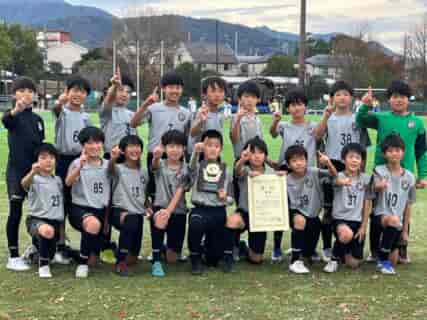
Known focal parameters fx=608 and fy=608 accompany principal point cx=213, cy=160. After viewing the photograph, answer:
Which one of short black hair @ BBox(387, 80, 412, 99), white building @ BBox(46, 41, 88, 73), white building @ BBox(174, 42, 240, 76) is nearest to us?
short black hair @ BBox(387, 80, 412, 99)

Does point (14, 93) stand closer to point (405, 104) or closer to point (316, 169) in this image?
point (316, 169)

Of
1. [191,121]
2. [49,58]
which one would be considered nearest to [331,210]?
[191,121]

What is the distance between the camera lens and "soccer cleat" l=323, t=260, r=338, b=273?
5742 mm

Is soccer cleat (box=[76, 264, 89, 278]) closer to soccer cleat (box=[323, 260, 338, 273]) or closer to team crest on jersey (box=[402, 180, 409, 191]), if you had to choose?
soccer cleat (box=[323, 260, 338, 273])

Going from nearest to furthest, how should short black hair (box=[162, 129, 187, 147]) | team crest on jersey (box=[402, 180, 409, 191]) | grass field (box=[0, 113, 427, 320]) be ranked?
grass field (box=[0, 113, 427, 320]) → short black hair (box=[162, 129, 187, 147]) → team crest on jersey (box=[402, 180, 409, 191])

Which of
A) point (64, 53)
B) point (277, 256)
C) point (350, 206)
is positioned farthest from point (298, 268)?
point (64, 53)

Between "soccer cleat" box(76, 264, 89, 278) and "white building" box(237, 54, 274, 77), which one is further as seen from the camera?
"white building" box(237, 54, 274, 77)

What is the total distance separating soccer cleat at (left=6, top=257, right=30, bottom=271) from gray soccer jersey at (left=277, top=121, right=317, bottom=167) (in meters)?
2.70

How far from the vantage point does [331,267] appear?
576cm

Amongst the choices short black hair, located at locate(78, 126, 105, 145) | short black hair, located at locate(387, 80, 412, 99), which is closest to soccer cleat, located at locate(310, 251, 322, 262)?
short black hair, located at locate(387, 80, 412, 99)

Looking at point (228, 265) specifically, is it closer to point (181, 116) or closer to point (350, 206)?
point (350, 206)

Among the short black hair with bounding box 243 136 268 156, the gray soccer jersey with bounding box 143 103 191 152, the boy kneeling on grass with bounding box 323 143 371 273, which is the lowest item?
the boy kneeling on grass with bounding box 323 143 371 273

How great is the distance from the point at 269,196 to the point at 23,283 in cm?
235

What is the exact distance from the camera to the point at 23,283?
530cm
